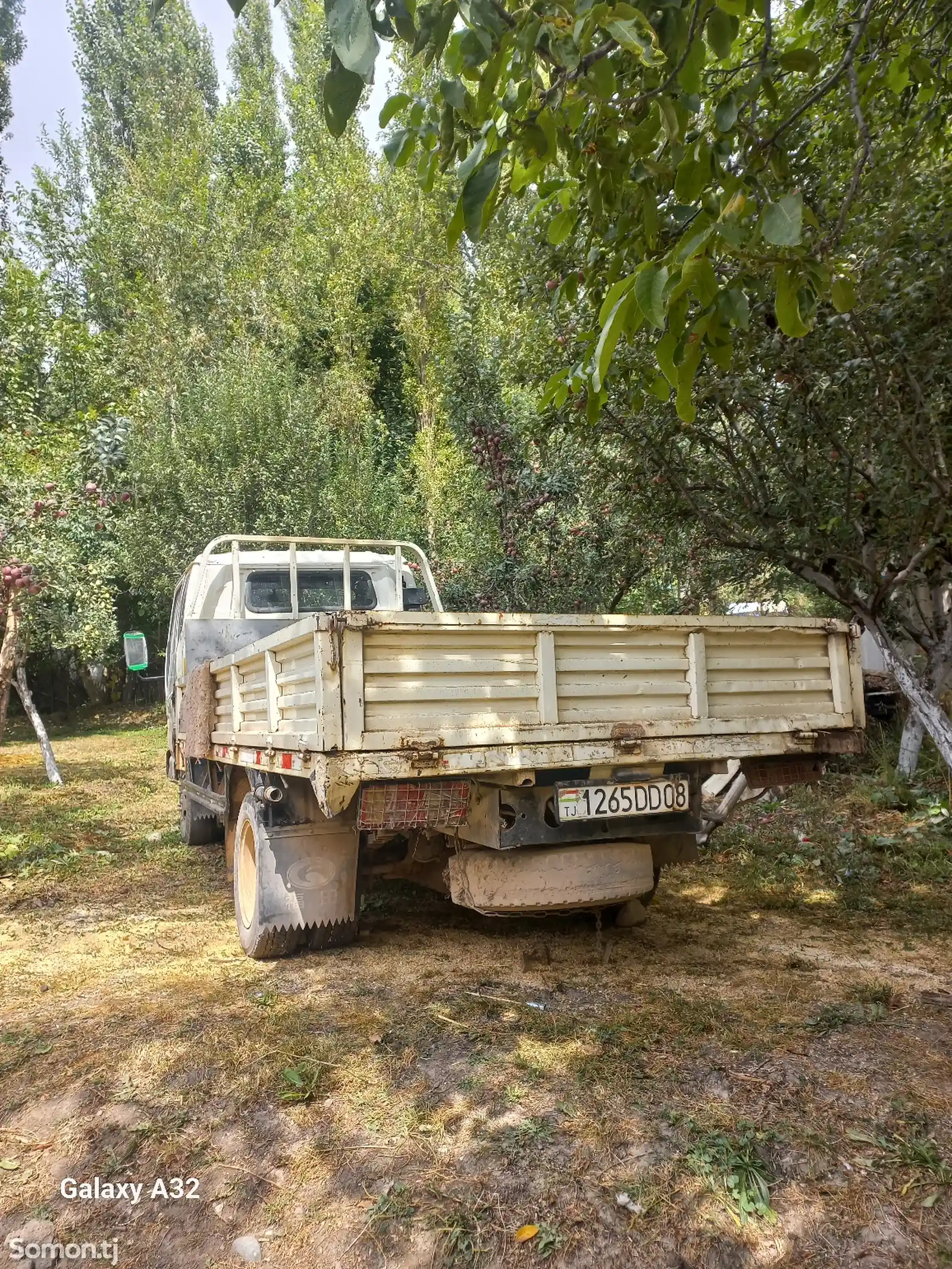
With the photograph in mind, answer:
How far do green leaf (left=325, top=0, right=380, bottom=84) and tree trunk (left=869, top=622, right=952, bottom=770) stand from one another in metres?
5.56

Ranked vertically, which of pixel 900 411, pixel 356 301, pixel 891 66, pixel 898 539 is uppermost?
pixel 356 301

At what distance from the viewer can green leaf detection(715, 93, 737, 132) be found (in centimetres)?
229

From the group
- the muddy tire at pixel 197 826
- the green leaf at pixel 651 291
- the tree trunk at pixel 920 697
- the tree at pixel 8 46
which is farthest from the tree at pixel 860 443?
the tree at pixel 8 46

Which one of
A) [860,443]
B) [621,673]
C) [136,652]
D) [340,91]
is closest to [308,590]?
[136,652]

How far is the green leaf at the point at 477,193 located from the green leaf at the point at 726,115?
627 mm

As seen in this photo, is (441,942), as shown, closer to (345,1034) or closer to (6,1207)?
(345,1034)

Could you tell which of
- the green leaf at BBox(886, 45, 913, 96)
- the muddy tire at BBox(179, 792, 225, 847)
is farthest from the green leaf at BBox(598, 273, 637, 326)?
the muddy tire at BBox(179, 792, 225, 847)

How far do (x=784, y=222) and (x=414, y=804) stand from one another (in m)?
2.42

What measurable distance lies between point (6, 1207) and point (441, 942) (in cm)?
247

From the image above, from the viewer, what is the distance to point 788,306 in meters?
2.07

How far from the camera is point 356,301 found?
20562mm

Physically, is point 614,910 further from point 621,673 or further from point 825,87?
point 825,87

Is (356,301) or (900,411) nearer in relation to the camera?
(900,411)

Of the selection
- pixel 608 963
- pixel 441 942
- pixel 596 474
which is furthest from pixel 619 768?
pixel 596 474
